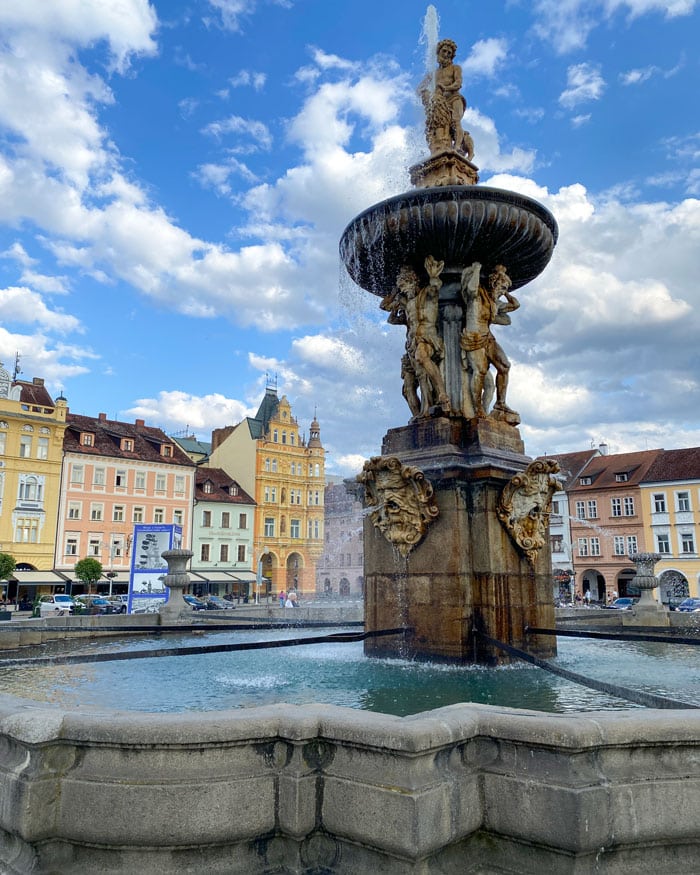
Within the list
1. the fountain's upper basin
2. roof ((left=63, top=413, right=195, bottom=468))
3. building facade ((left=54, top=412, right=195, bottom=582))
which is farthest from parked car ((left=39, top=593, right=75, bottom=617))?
the fountain's upper basin

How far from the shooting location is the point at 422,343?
29.7 ft

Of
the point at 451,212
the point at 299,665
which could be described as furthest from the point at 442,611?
the point at 451,212

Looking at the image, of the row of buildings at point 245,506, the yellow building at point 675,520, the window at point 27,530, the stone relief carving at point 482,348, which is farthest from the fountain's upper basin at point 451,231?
the yellow building at point 675,520

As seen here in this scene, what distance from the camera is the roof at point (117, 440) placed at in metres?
50.1

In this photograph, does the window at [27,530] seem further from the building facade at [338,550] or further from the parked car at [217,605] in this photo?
the building facade at [338,550]

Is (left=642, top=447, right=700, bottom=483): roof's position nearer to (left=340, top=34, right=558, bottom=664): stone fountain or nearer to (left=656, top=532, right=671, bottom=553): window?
(left=656, top=532, right=671, bottom=553): window

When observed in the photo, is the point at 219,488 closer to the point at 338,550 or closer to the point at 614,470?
the point at 338,550

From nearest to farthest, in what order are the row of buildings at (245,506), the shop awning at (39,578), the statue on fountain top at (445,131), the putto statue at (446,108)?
the statue on fountain top at (445,131) < the putto statue at (446,108) < the shop awning at (39,578) < the row of buildings at (245,506)

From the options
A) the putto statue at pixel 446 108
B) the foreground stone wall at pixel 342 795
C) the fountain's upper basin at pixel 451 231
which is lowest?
the foreground stone wall at pixel 342 795

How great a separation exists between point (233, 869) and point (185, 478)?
5344 cm

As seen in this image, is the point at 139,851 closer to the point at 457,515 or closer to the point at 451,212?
the point at 457,515

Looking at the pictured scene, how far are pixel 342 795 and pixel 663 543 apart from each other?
5299 cm

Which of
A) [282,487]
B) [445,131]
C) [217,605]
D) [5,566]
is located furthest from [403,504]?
[282,487]

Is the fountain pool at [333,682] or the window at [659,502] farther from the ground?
the window at [659,502]
